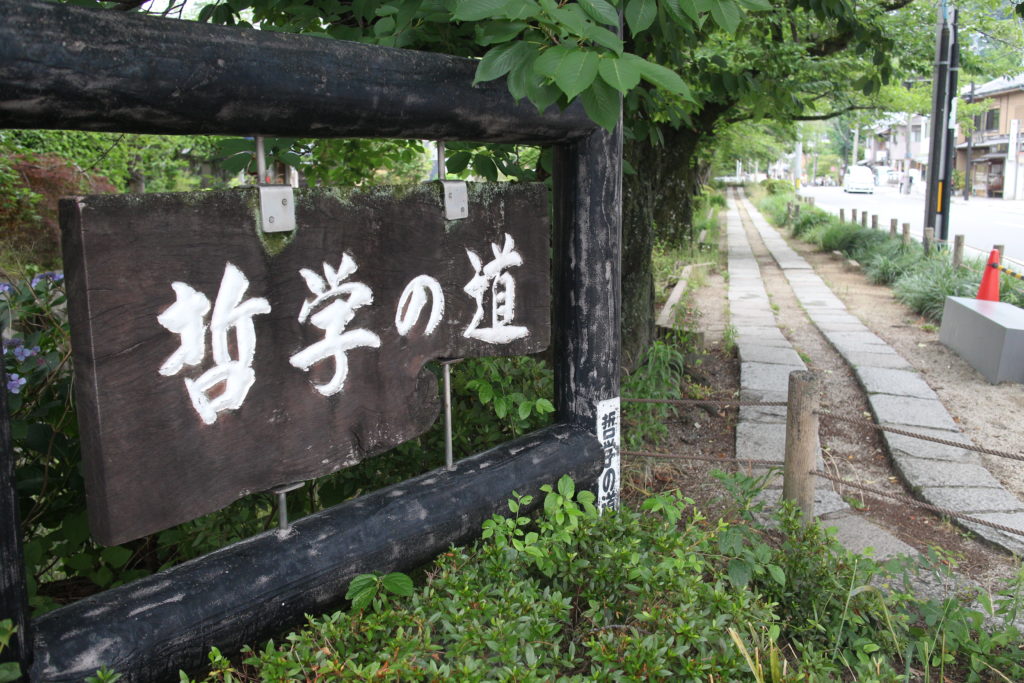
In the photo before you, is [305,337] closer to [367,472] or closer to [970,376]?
[367,472]

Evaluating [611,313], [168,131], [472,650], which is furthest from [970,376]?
[168,131]

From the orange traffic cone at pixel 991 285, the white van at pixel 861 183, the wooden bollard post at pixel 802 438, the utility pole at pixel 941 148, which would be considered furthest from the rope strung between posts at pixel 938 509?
the white van at pixel 861 183

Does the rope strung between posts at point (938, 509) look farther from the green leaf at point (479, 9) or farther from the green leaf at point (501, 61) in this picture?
the green leaf at point (479, 9)

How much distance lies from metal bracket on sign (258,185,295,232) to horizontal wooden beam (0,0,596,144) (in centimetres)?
13

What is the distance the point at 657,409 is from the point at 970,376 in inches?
122

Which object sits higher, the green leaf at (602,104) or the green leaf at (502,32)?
the green leaf at (502,32)

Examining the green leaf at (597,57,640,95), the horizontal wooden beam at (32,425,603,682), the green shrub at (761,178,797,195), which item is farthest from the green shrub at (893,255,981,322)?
the green shrub at (761,178,797,195)

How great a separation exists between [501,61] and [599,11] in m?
0.25

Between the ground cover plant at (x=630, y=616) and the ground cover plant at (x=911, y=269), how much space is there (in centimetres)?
649

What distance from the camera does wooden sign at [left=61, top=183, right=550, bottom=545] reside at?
1.54 meters

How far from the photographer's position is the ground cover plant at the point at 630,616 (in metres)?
1.78

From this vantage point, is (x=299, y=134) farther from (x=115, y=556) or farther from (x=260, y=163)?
(x=115, y=556)

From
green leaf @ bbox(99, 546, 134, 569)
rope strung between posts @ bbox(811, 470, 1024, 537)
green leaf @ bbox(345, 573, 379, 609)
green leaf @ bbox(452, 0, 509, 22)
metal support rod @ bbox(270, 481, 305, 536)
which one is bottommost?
rope strung between posts @ bbox(811, 470, 1024, 537)

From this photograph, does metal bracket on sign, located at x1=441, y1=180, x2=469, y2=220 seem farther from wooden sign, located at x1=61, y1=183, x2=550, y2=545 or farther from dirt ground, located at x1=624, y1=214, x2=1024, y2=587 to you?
dirt ground, located at x1=624, y1=214, x2=1024, y2=587
